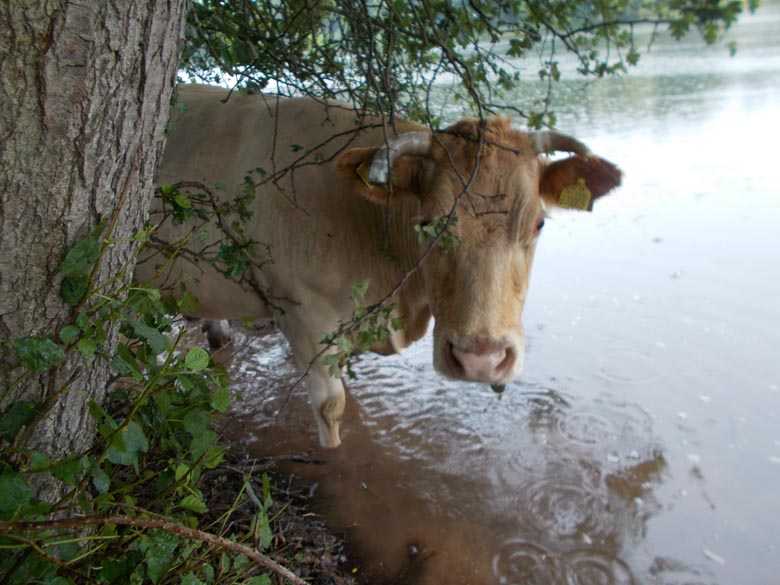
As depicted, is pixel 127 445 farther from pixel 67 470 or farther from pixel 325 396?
pixel 325 396

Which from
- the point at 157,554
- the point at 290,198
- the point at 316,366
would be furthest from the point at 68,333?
the point at 316,366

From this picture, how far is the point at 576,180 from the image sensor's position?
2.80m

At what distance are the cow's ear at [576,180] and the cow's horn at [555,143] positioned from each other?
4cm

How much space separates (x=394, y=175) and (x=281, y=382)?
2789 mm

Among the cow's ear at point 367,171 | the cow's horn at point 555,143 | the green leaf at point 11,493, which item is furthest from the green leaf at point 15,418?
the cow's horn at point 555,143

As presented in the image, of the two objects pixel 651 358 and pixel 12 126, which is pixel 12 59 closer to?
pixel 12 126

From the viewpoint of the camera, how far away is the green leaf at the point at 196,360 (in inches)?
51.6

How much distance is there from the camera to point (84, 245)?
126cm

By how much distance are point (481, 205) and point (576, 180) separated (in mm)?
619

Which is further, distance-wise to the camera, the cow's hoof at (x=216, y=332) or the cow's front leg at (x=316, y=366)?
the cow's hoof at (x=216, y=332)

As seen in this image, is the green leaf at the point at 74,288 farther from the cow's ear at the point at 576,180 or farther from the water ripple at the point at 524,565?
the water ripple at the point at 524,565

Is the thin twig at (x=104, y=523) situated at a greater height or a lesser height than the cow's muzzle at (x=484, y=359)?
greater

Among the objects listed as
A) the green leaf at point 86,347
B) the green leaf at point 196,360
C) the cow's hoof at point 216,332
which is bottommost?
the cow's hoof at point 216,332

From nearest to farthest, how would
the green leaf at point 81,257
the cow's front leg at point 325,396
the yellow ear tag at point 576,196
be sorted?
the green leaf at point 81,257 < the yellow ear tag at point 576,196 < the cow's front leg at point 325,396
